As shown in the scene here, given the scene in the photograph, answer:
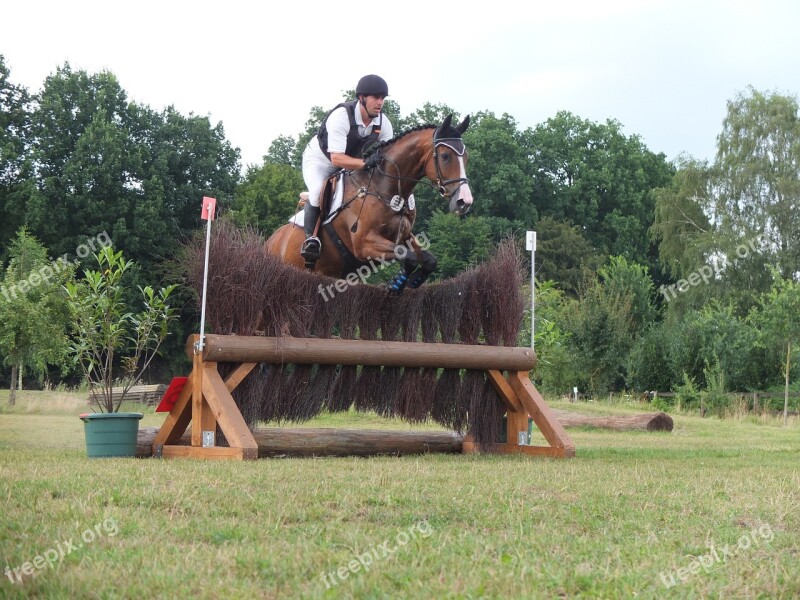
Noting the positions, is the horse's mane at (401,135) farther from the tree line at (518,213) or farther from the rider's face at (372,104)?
the tree line at (518,213)

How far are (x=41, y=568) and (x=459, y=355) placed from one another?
18.9ft

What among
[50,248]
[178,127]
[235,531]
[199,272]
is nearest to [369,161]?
[199,272]

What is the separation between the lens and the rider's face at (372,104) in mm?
9156

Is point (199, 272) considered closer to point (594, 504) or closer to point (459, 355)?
point (459, 355)

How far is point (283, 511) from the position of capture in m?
4.56

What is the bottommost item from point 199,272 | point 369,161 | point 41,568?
point 41,568

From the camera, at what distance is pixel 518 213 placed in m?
43.4

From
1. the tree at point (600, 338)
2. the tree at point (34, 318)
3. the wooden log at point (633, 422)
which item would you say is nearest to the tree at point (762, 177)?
the tree at point (600, 338)

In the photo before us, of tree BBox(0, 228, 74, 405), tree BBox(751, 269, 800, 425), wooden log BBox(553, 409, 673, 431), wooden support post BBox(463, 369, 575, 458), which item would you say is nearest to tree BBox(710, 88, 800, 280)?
tree BBox(751, 269, 800, 425)

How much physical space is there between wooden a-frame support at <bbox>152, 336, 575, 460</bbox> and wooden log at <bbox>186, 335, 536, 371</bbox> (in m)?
0.09

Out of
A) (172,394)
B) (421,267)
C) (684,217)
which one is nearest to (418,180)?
(421,267)

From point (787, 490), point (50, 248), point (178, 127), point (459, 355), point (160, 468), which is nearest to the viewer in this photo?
point (787, 490)

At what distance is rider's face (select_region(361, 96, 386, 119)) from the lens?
916 cm

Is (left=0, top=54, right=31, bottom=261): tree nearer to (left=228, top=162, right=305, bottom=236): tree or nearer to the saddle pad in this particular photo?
(left=228, top=162, right=305, bottom=236): tree
